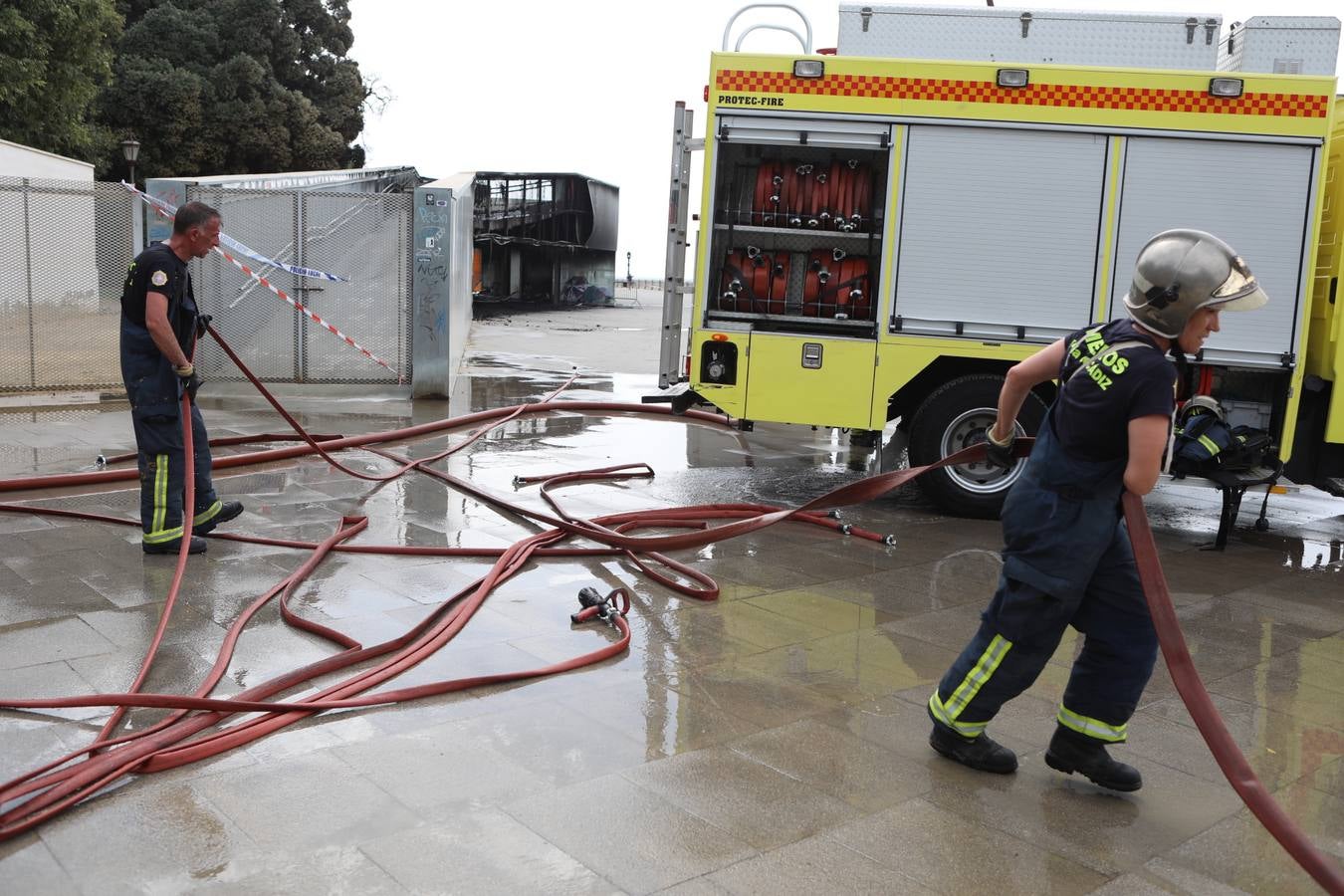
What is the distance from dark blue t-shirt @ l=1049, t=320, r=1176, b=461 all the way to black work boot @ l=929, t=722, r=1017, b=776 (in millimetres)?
1035

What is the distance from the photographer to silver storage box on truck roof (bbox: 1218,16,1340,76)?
7840 millimetres

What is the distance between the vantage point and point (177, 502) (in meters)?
6.31

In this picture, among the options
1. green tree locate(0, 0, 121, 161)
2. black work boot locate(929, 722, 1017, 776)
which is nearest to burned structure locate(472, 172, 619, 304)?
green tree locate(0, 0, 121, 161)

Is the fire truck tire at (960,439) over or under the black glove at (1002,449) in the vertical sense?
under

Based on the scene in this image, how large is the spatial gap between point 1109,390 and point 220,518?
502 cm

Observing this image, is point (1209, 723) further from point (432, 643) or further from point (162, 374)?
point (162, 374)

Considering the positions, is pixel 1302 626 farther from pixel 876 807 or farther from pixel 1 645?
pixel 1 645

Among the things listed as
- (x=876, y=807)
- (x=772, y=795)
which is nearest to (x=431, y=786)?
(x=772, y=795)

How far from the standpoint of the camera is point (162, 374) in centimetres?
627

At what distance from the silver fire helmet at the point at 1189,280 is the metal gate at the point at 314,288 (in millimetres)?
11003

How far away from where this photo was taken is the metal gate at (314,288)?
13703mm

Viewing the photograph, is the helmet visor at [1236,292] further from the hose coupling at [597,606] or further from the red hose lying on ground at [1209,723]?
the hose coupling at [597,606]

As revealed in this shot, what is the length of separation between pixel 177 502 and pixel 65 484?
202 centimetres

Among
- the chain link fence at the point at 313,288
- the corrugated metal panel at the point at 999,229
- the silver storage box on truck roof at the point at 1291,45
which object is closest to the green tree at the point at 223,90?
the chain link fence at the point at 313,288
